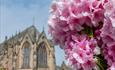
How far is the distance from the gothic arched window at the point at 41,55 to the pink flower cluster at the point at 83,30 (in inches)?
2078

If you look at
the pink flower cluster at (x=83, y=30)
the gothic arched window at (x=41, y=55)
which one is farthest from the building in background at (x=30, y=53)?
the pink flower cluster at (x=83, y=30)

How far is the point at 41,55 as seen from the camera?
188ft

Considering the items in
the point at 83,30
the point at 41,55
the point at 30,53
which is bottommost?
the point at 83,30

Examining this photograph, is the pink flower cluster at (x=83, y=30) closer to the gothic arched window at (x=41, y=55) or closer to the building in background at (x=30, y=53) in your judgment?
the building in background at (x=30, y=53)

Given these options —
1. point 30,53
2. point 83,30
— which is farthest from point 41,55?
point 83,30

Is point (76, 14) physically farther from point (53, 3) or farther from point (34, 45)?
point (34, 45)

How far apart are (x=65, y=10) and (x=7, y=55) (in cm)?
5508

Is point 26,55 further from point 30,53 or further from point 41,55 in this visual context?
point 41,55

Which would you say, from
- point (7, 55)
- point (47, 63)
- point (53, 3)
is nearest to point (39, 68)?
point (47, 63)

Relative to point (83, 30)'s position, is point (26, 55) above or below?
above

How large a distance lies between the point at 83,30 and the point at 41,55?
54077mm

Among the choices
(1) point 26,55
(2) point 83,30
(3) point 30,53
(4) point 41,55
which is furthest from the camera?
(4) point 41,55

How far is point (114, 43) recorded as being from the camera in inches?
117

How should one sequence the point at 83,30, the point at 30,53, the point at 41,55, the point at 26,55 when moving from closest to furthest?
1. the point at 83,30
2. the point at 26,55
3. the point at 30,53
4. the point at 41,55
